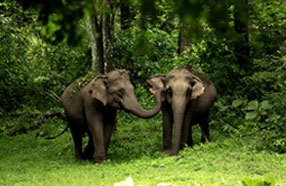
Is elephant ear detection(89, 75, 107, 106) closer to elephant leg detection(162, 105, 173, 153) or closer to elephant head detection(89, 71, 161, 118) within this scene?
elephant head detection(89, 71, 161, 118)

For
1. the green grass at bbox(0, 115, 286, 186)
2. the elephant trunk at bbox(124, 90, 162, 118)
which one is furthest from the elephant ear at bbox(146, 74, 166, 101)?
the green grass at bbox(0, 115, 286, 186)

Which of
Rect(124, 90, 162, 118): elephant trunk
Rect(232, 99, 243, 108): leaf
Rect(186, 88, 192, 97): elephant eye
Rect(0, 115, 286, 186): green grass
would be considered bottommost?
Rect(0, 115, 286, 186): green grass

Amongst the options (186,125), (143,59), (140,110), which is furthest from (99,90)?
(143,59)

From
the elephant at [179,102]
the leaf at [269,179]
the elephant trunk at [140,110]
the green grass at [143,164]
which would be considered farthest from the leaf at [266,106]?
the leaf at [269,179]

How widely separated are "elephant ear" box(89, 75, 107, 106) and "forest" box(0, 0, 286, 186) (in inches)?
1.0

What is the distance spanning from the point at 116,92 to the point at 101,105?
1.81ft

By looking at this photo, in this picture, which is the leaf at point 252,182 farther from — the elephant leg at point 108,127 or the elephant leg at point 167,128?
the elephant leg at point 167,128

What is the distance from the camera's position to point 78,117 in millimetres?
10734

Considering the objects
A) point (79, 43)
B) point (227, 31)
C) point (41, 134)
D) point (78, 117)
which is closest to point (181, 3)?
point (227, 31)

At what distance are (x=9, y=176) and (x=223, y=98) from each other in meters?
6.66

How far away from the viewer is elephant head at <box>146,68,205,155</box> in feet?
34.2

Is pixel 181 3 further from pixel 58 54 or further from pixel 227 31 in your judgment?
pixel 58 54

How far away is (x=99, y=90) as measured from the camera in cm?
995

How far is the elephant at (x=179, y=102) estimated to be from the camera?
10.4 metres
